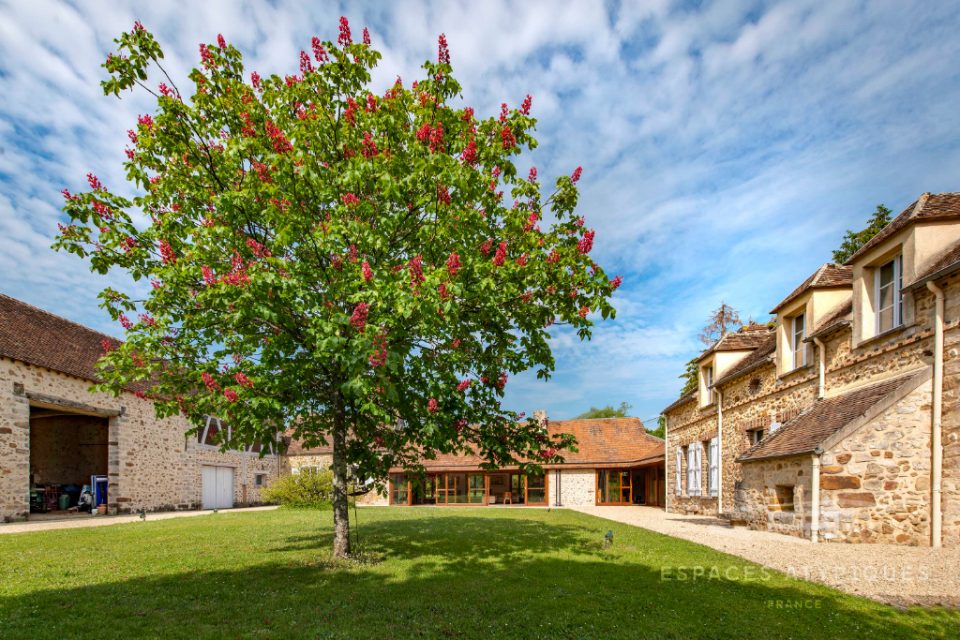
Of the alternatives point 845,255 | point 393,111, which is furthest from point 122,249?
point 845,255

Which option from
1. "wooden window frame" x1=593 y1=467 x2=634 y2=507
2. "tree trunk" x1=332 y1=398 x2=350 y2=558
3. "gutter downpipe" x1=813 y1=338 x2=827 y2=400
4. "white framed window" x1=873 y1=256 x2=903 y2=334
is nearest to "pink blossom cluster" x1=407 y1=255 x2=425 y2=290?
"tree trunk" x1=332 y1=398 x2=350 y2=558

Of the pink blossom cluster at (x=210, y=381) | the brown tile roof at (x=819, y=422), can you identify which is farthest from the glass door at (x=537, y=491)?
the pink blossom cluster at (x=210, y=381)

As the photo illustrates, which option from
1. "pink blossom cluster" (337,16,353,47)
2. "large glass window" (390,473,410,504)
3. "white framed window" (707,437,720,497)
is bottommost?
"large glass window" (390,473,410,504)

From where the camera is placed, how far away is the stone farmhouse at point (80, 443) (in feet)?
48.3

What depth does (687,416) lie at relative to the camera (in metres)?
19.0

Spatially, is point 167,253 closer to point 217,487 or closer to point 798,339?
point 798,339

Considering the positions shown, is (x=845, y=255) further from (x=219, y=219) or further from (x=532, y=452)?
(x=219, y=219)

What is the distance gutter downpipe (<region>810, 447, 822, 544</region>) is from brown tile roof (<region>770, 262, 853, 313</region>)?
14.6 ft

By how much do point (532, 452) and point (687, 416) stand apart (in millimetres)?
13073

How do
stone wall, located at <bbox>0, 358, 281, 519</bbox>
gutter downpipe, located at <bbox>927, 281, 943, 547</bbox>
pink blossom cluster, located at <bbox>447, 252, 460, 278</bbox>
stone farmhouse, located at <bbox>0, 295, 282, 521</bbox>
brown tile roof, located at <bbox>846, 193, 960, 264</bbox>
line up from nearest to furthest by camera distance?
pink blossom cluster, located at <bbox>447, 252, 460, 278</bbox> < gutter downpipe, located at <bbox>927, 281, 943, 547</bbox> < brown tile roof, located at <bbox>846, 193, 960, 264</bbox> < stone wall, located at <bbox>0, 358, 281, 519</bbox> < stone farmhouse, located at <bbox>0, 295, 282, 521</bbox>

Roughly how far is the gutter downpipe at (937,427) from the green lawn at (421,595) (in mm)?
3498

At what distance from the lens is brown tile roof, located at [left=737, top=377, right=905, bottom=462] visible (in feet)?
29.7

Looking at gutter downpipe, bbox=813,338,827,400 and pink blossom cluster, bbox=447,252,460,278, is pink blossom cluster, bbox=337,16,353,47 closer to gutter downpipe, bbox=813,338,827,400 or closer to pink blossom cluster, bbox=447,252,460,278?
pink blossom cluster, bbox=447,252,460,278

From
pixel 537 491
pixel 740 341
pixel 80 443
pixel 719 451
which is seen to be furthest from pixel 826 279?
pixel 80 443
